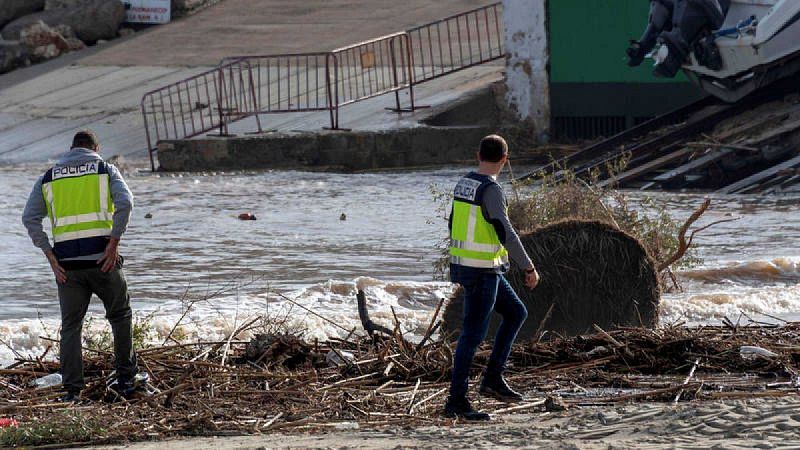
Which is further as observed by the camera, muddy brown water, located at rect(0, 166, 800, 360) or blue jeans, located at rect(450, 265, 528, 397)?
muddy brown water, located at rect(0, 166, 800, 360)

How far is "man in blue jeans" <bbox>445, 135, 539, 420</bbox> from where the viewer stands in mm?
6984

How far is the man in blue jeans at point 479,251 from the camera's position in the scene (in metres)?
6.98

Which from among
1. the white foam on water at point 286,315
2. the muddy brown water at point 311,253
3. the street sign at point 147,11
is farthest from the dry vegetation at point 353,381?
the street sign at point 147,11

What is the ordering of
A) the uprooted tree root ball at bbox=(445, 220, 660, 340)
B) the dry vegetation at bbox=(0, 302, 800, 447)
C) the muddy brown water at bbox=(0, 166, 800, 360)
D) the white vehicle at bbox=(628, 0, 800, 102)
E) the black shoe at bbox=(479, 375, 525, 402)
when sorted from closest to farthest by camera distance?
the dry vegetation at bbox=(0, 302, 800, 447) < the black shoe at bbox=(479, 375, 525, 402) < the uprooted tree root ball at bbox=(445, 220, 660, 340) < the muddy brown water at bbox=(0, 166, 800, 360) < the white vehicle at bbox=(628, 0, 800, 102)

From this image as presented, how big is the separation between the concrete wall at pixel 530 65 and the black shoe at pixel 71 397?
15.6 m

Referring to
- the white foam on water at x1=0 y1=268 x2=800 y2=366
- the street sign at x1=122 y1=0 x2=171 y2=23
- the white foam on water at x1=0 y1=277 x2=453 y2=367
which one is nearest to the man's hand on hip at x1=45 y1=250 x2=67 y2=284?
the white foam on water at x1=0 y1=277 x2=453 y2=367

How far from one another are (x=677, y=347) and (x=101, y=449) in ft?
11.5

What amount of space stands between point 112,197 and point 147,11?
23.3 m

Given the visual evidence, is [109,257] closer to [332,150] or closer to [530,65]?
[332,150]

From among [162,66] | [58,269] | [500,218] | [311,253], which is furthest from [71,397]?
[162,66]

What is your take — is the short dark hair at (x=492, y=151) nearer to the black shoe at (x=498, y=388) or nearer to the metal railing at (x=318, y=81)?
the black shoe at (x=498, y=388)

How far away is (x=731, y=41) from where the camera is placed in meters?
19.1

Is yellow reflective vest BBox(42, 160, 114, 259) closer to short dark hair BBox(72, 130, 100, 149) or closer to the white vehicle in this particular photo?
short dark hair BBox(72, 130, 100, 149)

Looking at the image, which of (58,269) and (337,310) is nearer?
(58,269)
